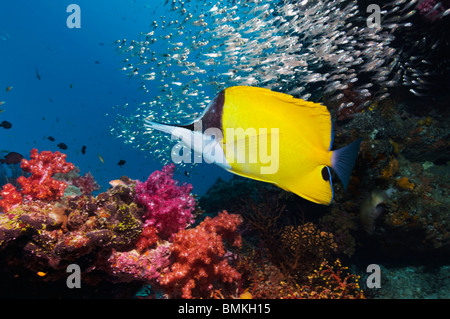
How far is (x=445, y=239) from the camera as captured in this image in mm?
4723

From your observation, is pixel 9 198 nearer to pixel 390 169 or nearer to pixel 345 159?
pixel 345 159

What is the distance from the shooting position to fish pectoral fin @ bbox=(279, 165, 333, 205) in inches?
43.0

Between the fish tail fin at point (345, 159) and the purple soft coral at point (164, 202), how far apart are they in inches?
113

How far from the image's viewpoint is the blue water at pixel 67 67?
54344 millimetres

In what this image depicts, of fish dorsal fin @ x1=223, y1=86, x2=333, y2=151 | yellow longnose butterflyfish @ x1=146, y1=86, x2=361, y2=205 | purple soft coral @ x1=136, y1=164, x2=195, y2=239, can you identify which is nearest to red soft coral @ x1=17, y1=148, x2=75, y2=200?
purple soft coral @ x1=136, y1=164, x2=195, y2=239

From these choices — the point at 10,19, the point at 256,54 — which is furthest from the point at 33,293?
the point at 10,19

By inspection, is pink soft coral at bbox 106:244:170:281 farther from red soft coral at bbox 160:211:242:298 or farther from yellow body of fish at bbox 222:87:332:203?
yellow body of fish at bbox 222:87:332:203

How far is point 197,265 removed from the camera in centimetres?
303

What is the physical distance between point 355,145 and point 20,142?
134009mm

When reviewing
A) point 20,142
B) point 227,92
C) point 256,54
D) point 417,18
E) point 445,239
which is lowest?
point 445,239

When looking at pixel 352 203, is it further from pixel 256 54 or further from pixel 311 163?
pixel 256 54

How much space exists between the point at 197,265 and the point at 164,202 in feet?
3.49

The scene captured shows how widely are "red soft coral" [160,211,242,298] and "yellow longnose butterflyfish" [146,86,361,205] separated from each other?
2287 mm
